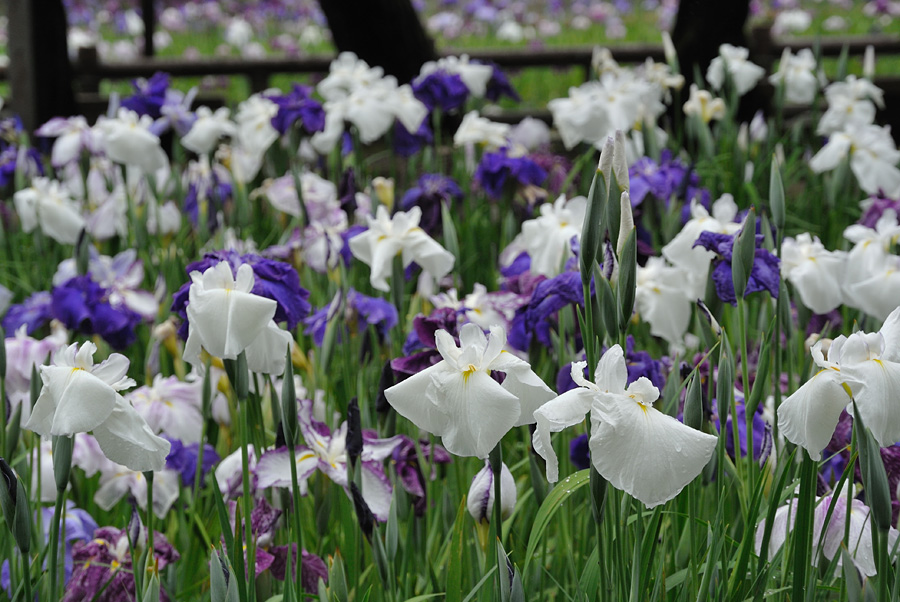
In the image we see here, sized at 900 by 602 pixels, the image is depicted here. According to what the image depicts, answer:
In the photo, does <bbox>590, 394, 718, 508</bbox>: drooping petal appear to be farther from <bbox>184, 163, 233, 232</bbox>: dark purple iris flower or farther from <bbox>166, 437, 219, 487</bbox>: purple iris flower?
<bbox>184, 163, 233, 232</bbox>: dark purple iris flower

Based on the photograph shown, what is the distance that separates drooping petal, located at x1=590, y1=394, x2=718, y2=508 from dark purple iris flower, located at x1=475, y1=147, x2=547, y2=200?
182cm

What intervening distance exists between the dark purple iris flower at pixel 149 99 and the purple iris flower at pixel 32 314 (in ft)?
4.13

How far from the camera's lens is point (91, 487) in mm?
1759

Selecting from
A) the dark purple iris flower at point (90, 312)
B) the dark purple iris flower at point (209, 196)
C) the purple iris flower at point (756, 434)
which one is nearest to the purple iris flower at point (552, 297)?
the purple iris flower at point (756, 434)

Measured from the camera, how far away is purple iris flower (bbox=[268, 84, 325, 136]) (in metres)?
2.89

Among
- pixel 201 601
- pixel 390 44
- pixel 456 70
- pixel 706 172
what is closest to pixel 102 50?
pixel 390 44

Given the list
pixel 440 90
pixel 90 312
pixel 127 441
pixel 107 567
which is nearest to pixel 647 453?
pixel 127 441

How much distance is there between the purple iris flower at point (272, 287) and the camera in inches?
49.3

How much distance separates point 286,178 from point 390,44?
5.89 feet

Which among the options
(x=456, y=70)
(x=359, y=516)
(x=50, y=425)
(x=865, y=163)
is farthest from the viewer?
(x=456, y=70)

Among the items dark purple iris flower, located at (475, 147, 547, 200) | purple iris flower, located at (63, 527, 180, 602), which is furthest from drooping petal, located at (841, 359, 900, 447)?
dark purple iris flower, located at (475, 147, 547, 200)

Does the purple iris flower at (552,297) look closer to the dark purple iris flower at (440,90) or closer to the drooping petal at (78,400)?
the drooping petal at (78,400)

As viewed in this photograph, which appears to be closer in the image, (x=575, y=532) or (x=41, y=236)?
(x=575, y=532)

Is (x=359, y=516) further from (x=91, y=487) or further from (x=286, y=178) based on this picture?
(x=286, y=178)
